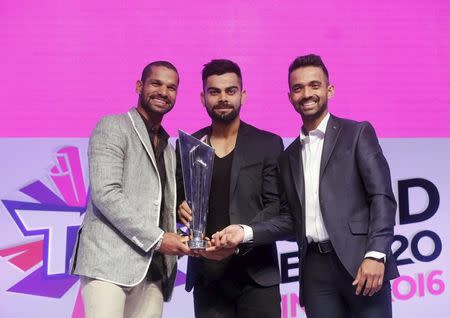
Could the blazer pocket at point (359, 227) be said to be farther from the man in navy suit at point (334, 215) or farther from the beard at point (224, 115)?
the beard at point (224, 115)

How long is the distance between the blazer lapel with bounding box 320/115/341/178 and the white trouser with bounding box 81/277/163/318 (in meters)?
0.79

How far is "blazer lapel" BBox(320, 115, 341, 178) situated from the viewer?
227 cm

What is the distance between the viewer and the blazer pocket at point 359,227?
7.16 feet

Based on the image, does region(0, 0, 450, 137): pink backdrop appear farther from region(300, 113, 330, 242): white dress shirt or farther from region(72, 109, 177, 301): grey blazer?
region(72, 109, 177, 301): grey blazer

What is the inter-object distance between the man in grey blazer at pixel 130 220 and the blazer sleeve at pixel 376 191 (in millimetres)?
669

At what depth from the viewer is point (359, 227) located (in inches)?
86.2

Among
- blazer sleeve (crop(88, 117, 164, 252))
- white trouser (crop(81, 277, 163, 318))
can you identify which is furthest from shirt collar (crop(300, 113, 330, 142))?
white trouser (crop(81, 277, 163, 318))

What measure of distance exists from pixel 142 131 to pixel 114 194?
0.94ft

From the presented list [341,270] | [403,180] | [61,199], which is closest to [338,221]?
[341,270]

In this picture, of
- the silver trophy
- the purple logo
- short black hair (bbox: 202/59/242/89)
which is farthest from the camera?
the purple logo

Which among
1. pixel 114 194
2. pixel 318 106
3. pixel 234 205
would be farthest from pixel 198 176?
pixel 318 106

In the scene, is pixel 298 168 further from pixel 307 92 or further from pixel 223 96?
pixel 223 96

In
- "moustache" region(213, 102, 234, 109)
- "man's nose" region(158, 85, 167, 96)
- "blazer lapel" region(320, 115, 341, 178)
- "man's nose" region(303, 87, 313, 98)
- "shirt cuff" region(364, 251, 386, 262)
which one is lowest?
"shirt cuff" region(364, 251, 386, 262)

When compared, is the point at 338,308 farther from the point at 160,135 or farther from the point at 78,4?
the point at 78,4
